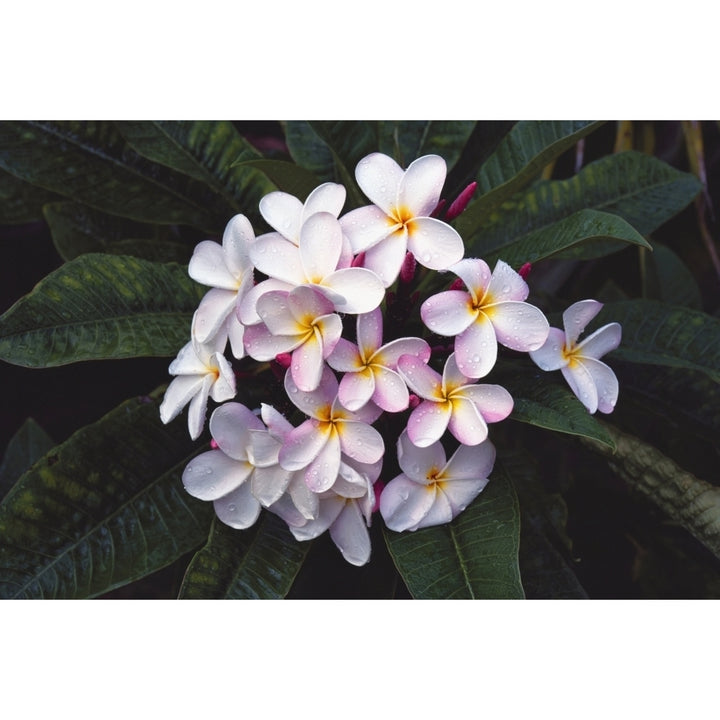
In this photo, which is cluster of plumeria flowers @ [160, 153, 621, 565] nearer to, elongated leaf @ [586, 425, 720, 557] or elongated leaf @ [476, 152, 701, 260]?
elongated leaf @ [586, 425, 720, 557]

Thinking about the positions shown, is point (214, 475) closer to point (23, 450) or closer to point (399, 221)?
point (399, 221)

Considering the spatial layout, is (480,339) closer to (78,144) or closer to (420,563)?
(420,563)

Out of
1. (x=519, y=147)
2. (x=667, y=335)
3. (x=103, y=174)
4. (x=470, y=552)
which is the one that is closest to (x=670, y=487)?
(x=667, y=335)

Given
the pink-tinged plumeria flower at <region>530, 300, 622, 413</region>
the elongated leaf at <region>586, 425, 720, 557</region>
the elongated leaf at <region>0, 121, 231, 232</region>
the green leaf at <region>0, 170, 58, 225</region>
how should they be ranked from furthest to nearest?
the green leaf at <region>0, 170, 58, 225</region> → the elongated leaf at <region>0, 121, 231, 232</region> → the elongated leaf at <region>586, 425, 720, 557</region> → the pink-tinged plumeria flower at <region>530, 300, 622, 413</region>

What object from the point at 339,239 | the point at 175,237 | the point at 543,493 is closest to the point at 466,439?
the point at 339,239

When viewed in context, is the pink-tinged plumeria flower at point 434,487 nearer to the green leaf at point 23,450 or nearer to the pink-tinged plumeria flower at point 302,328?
the pink-tinged plumeria flower at point 302,328

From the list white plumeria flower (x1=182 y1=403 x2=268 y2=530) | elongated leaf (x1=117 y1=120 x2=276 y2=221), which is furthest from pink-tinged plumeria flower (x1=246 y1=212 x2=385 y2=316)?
elongated leaf (x1=117 y1=120 x2=276 y2=221)

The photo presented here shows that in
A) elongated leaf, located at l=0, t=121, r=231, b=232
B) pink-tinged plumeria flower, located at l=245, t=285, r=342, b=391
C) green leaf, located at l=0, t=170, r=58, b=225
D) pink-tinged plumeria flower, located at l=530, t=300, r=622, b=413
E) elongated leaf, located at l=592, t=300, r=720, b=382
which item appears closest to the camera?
pink-tinged plumeria flower, located at l=245, t=285, r=342, b=391

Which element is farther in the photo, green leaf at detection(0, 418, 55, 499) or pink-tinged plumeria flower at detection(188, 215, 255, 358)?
green leaf at detection(0, 418, 55, 499)
